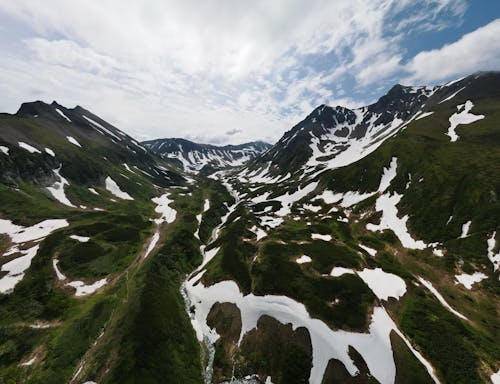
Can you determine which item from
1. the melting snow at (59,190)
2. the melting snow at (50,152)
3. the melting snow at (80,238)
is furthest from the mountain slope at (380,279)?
the melting snow at (50,152)

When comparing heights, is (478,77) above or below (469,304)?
above

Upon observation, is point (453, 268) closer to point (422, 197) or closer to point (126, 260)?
point (422, 197)

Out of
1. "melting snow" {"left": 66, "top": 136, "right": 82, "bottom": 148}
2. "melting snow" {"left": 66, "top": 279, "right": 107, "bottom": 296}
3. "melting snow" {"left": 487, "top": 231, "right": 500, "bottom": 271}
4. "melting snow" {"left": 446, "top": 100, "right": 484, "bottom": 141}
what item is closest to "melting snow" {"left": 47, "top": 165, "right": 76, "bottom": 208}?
"melting snow" {"left": 66, "top": 136, "right": 82, "bottom": 148}

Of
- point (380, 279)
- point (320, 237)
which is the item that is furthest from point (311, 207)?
point (380, 279)

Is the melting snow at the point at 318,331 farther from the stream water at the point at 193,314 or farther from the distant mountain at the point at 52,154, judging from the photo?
the distant mountain at the point at 52,154

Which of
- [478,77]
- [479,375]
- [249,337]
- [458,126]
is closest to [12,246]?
[249,337]
